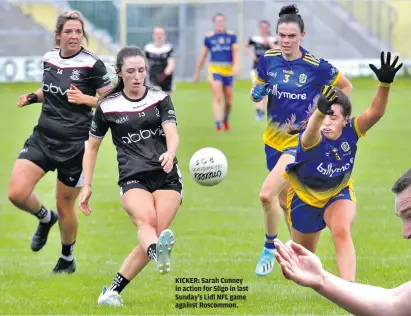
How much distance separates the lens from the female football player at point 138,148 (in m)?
8.46

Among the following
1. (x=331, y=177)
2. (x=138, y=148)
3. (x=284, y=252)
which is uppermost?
(x=284, y=252)

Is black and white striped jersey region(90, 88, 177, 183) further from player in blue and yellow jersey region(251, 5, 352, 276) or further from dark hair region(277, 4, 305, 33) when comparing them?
dark hair region(277, 4, 305, 33)

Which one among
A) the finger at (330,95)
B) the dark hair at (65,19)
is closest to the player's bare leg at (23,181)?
the dark hair at (65,19)

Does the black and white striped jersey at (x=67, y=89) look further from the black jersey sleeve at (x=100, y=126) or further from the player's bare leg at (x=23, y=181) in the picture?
the black jersey sleeve at (x=100, y=126)

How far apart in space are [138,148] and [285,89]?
183 centimetres

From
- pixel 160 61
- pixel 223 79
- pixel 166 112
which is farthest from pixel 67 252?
pixel 160 61

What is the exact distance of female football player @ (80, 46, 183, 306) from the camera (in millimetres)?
8461

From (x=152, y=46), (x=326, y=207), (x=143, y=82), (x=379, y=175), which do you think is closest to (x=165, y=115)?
(x=143, y=82)

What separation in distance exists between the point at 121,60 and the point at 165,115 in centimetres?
53

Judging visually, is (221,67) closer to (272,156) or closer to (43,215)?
(43,215)

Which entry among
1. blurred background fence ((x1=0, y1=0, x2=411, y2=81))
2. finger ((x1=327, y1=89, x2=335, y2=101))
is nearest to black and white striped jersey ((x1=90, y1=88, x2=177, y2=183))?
finger ((x1=327, y1=89, x2=335, y2=101))

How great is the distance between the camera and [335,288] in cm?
463

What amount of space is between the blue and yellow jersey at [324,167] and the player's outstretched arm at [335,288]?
3748 millimetres

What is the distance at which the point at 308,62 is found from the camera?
992 centimetres
